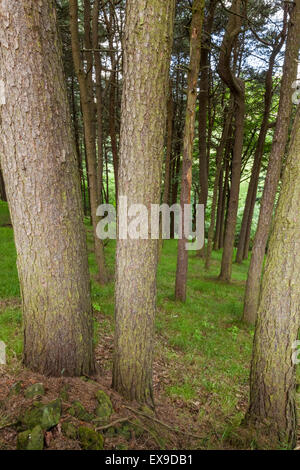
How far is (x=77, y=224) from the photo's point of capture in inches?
110

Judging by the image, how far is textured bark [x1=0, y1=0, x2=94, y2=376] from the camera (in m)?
2.27

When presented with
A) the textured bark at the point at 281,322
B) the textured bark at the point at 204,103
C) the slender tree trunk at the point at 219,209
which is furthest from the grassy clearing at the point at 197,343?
the slender tree trunk at the point at 219,209

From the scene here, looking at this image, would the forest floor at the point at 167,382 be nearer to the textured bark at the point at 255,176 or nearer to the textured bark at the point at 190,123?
the textured bark at the point at 190,123

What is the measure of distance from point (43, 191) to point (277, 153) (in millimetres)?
5518

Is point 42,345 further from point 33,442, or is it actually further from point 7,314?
point 7,314


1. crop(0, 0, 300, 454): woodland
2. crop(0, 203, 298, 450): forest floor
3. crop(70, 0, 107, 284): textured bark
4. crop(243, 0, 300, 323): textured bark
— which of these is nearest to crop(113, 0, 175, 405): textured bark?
crop(0, 0, 300, 454): woodland

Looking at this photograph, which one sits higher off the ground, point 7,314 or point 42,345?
point 42,345

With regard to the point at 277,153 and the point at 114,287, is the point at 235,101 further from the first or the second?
the point at 114,287

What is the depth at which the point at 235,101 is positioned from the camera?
862 centimetres

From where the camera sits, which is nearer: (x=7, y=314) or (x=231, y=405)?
(x=231, y=405)

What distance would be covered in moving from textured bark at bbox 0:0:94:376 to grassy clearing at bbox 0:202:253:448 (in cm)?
100
